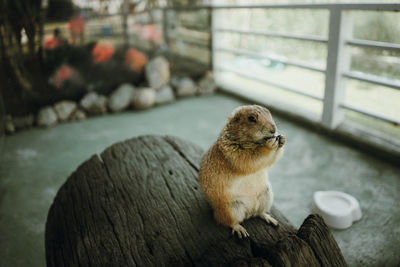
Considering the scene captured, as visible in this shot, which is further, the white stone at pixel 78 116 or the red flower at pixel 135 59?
the red flower at pixel 135 59

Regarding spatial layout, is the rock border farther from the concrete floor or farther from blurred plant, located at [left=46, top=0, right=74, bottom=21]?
blurred plant, located at [left=46, top=0, right=74, bottom=21]

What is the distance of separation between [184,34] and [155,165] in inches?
158

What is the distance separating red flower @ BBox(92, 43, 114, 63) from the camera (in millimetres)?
4910

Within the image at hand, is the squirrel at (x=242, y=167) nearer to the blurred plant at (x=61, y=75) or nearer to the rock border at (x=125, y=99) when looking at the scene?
the rock border at (x=125, y=99)

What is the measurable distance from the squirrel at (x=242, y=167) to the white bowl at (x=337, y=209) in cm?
90

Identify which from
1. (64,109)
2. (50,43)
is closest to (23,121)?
(64,109)

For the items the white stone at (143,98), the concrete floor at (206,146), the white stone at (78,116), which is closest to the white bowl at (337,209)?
the concrete floor at (206,146)

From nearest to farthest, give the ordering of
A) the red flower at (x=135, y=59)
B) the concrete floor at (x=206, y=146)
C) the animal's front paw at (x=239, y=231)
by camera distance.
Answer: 1. the animal's front paw at (x=239, y=231)
2. the concrete floor at (x=206, y=146)
3. the red flower at (x=135, y=59)

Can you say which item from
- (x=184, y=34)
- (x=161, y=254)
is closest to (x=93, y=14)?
(x=184, y=34)

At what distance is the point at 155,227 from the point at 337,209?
1.44 m

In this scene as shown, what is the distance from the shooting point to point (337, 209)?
7.73 ft

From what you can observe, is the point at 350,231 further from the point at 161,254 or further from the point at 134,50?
the point at 134,50

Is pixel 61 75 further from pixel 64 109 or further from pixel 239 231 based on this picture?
pixel 239 231

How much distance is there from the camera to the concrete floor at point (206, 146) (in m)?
2.20
